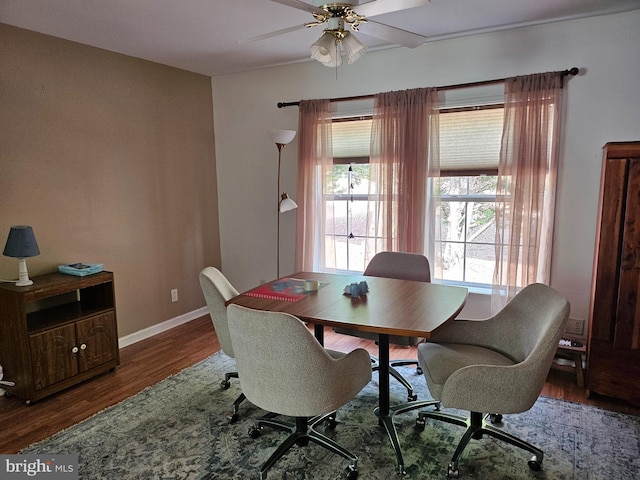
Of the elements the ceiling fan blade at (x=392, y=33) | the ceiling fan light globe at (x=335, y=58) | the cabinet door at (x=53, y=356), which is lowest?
the cabinet door at (x=53, y=356)

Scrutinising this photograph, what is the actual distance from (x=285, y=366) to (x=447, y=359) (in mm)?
930

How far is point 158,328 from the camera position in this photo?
413 cm

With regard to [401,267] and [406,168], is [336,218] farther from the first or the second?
[401,267]

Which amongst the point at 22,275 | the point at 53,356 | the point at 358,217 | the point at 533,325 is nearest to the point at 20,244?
the point at 22,275

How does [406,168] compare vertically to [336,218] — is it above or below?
above

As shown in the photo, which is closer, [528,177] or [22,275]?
[22,275]

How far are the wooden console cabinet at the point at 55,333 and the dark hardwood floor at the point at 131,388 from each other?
0.09 meters

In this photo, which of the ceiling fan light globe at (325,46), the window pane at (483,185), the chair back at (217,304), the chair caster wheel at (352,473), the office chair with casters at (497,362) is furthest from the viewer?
the window pane at (483,185)

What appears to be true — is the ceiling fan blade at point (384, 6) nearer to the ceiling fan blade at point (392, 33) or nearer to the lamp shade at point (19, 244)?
the ceiling fan blade at point (392, 33)

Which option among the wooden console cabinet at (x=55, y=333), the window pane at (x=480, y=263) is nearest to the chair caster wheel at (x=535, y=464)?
the window pane at (x=480, y=263)

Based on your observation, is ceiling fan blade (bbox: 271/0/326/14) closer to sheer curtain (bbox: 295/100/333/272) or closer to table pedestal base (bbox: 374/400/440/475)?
sheer curtain (bbox: 295/100/333/272)

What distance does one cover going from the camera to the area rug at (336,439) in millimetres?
2078

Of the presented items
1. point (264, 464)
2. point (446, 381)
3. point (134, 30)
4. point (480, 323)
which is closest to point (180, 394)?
point (264, 464)

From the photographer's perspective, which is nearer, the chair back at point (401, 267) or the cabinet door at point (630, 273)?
the cabinet door at point (630, 273)
